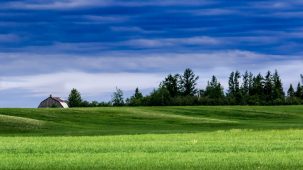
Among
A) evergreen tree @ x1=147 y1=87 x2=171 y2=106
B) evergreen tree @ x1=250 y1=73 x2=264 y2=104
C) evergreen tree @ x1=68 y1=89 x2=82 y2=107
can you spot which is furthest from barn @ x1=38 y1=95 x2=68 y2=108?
evergreen tree @ x1=250 y1=73 x2=264 y2=104

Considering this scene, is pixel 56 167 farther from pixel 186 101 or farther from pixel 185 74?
pixel 185 74

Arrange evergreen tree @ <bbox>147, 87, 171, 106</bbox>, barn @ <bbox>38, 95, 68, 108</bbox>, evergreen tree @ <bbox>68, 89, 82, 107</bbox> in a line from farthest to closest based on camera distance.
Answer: barn @ <bbox>38, 95, 68, 108</bbox> < evergreen tree @ <bbox>68, 89, 82, 107</bbox> < evergreen tree @ <bbox>147, 87, 171, 106</bbox>

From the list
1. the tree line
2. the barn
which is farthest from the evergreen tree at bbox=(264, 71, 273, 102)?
the barn

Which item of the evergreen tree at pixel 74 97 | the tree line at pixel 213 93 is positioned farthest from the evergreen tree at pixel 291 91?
the evergreen tree at pixel 74 97

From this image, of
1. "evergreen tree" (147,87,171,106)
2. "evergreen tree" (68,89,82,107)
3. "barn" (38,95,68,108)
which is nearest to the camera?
"evergreen tree" (147,87,171,106)

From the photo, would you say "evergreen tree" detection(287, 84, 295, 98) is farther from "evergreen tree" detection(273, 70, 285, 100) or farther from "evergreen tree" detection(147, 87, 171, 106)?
"evergreen tree" detection(147, 87, 171, 106)

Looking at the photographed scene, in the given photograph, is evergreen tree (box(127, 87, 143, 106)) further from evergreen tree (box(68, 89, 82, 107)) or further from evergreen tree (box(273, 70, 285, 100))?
evergreen tree (box(273, 70, 285, 100))

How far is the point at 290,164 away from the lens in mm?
22469

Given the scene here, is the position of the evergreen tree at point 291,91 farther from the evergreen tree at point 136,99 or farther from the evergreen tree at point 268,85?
the evergreen tree at point 136,99

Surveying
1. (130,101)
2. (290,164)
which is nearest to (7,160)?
(290,164)

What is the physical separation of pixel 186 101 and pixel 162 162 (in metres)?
138

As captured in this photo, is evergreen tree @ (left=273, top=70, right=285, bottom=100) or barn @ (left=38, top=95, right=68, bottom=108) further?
barn @ (left=38, top=95, right=68, bottom=108)

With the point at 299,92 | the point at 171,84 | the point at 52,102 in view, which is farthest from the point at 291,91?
the point at 52,102

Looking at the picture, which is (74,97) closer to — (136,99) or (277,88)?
(136,99)
